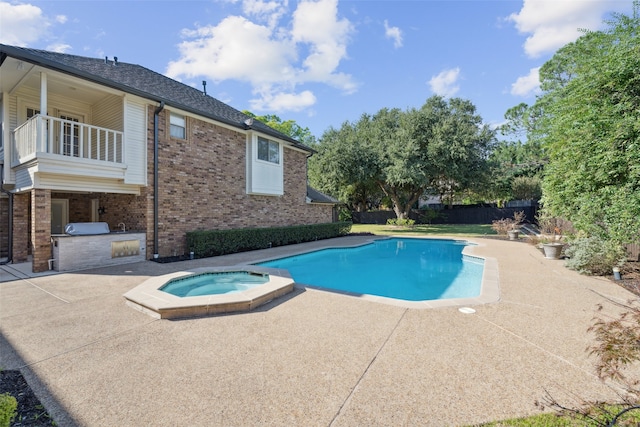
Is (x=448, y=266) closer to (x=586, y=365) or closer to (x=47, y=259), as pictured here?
(x=586, y=365)

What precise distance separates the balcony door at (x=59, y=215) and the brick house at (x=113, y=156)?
3 centimetres

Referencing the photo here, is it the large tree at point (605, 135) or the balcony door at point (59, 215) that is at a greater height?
the large tree at point (605, 135)

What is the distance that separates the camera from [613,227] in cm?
663

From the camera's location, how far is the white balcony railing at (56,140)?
7.72 metres

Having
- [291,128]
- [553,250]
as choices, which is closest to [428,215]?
[553,250]

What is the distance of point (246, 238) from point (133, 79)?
7.49m

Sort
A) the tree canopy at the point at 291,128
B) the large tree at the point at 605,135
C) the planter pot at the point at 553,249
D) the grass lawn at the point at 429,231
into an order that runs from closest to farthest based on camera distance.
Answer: the large tree at the point at 605,135
the planter pot at the point at 553,249
the grass lawn at the point at 429,231
the tree canopy at the point at 291,128

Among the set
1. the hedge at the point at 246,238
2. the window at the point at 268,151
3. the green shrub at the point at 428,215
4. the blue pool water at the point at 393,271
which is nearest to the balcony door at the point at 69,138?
the hedge at the point at 246,238

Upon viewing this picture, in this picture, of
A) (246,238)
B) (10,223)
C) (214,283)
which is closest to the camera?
(214,283)

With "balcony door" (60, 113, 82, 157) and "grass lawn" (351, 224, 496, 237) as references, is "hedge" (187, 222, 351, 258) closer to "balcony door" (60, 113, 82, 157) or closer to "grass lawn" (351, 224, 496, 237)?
"balcony door" (60, 113, 82, 157)

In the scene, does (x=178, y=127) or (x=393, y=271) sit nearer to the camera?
(x=393, y=271)

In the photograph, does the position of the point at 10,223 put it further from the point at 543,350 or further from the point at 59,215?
the point at 543,350

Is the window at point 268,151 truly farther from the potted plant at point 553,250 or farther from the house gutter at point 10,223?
the potted plant at point 553,250

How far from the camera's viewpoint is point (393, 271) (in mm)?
10656
